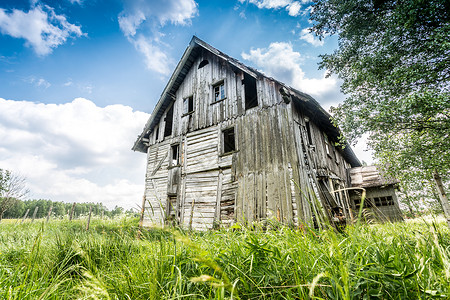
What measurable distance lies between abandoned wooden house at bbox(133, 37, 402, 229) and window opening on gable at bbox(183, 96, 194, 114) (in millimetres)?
A: 58

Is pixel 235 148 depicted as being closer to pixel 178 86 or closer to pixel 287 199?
pixel 287 199

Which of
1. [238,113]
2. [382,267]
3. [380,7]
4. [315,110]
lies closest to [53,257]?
[382,267]

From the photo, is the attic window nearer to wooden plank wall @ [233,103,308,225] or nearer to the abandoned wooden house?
the abandoned wooden house

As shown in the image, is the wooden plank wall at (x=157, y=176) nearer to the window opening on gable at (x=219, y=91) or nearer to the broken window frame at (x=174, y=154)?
the broken window frame at (x=174, y=154)

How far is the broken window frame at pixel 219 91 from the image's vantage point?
31.7 feet

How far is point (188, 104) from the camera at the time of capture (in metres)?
11.3

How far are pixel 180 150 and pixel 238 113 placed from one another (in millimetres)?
3742

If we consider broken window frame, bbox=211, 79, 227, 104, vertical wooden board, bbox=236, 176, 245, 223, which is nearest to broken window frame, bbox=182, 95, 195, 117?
broken window frame, bbox=211, 79, 227, 104

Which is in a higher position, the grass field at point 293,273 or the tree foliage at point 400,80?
the tree foliage at point 400,80

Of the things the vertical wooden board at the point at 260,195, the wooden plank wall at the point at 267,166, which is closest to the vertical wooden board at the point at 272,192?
the wooden plank wall at the point at 267,166

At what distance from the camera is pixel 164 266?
64.0 inches

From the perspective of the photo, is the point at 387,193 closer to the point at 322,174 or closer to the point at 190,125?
the point at 322,174

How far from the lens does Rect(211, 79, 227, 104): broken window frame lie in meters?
9.67

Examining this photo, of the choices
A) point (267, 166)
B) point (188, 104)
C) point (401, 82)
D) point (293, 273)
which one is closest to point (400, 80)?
point (401, 82)
